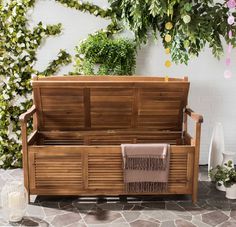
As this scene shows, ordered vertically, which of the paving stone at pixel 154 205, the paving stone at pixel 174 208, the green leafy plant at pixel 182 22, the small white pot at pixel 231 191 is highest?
the green leafy plant at pixel 182 22

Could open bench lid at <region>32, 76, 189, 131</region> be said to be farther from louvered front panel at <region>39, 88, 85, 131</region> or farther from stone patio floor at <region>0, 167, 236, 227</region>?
stone patio floor at <region>0, 167, 236, 227</region>

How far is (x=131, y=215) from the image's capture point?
344cm

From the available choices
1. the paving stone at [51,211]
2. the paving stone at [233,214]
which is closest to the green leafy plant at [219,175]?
the paving stone at [233,214]

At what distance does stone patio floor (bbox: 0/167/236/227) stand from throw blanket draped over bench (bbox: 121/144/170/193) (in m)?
0.20

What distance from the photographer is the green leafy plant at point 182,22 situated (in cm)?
353

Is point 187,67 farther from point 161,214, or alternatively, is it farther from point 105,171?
point 161,214

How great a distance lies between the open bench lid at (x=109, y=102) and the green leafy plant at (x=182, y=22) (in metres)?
0.41

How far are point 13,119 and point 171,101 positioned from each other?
6.54 feet

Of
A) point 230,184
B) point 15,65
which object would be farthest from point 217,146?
point 15,65

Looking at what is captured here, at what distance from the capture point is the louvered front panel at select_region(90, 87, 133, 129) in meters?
3.82

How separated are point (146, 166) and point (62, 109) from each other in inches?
41.4

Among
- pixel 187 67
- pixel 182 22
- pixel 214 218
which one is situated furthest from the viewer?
pixel 187 67

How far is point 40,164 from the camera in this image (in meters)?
3.56

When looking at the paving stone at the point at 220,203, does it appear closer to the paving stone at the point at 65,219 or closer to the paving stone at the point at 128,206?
the paving stone at the point at 128,206
